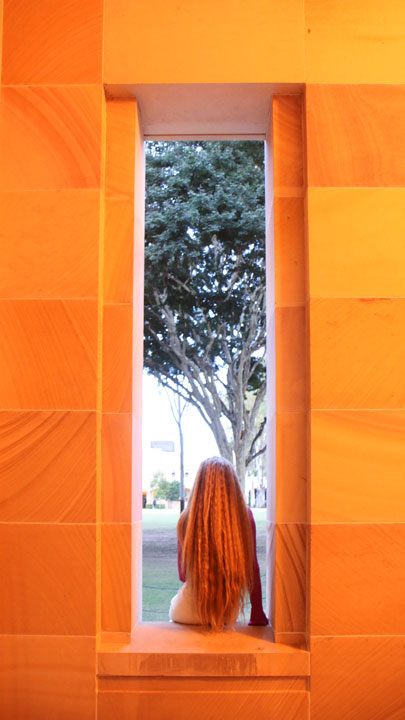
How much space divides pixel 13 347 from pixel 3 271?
42 centimetres

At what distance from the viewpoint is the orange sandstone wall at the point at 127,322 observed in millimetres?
3705

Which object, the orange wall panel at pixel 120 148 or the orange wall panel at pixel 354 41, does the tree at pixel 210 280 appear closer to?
the orange wall panel at pixel 120 148

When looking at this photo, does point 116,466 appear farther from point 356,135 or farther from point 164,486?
point 164,486

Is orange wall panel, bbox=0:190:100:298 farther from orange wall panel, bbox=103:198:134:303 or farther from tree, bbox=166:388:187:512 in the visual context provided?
tree, bbox=166:388:187:512

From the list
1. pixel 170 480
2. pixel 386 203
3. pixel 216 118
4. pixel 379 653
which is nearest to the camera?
pixel 379 653

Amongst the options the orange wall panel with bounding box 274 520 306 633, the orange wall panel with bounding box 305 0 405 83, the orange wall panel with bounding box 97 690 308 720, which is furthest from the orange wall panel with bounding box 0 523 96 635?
the orange wall panel with bounding box 305 0 405 83

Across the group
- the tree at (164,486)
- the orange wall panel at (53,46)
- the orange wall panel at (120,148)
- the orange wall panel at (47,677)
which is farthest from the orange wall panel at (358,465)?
the tree at (164,486)

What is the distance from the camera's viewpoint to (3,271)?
3.91m

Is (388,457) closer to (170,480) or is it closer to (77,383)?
(77,383)

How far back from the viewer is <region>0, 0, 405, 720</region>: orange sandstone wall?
3705 millimetres

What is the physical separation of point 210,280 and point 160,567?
15.3ft

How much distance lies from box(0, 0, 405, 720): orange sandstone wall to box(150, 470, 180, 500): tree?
42.9 ft

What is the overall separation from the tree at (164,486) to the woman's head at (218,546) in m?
13.0

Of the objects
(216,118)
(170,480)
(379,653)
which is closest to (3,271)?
(216,118)
